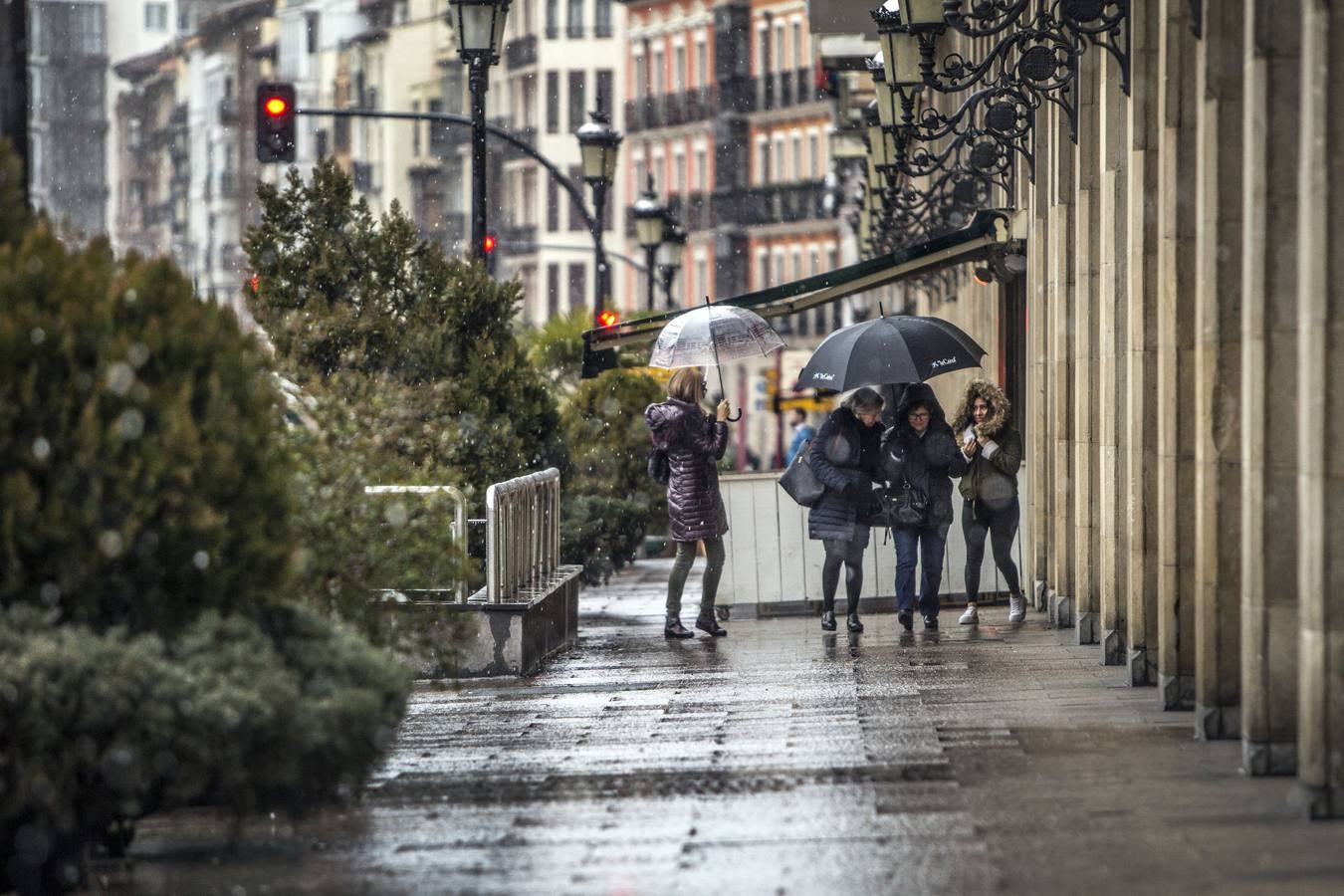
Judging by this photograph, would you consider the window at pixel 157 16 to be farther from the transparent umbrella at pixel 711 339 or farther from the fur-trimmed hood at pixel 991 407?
the fur-trimmed hood at pixel 991 407

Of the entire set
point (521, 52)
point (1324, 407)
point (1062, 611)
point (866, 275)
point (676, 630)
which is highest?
point (521, 52)

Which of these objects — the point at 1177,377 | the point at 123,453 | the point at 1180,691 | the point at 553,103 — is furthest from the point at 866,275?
the point at 553,103

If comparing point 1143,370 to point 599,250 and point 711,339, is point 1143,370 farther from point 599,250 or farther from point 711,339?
point 599,250

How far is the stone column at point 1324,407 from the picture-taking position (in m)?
9.59

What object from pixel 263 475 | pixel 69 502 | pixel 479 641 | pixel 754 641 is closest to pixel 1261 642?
pixel 263 475

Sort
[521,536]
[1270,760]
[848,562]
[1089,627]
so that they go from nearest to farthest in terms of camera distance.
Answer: [1270,760]
[521,536]
[1089,627]
[848,562]

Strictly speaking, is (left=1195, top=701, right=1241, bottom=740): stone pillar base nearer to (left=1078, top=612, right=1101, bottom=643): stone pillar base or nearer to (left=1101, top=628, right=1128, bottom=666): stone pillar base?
(left=1101, top=628, right=1128, bottom=666): stone pillar base

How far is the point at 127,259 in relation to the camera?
9.22m

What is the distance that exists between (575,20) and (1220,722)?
104697 millimetres

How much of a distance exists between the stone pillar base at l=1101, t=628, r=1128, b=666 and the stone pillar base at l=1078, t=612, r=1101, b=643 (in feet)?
4.81

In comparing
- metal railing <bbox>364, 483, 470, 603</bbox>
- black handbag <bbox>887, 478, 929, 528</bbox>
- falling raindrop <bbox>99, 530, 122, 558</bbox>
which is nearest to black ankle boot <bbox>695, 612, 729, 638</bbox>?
black handbag <bbox>887, 478, 929, 528</bbox>

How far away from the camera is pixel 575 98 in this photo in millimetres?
115750

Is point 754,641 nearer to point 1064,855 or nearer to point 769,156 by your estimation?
point 1064,855

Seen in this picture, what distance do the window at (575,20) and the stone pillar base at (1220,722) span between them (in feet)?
343
